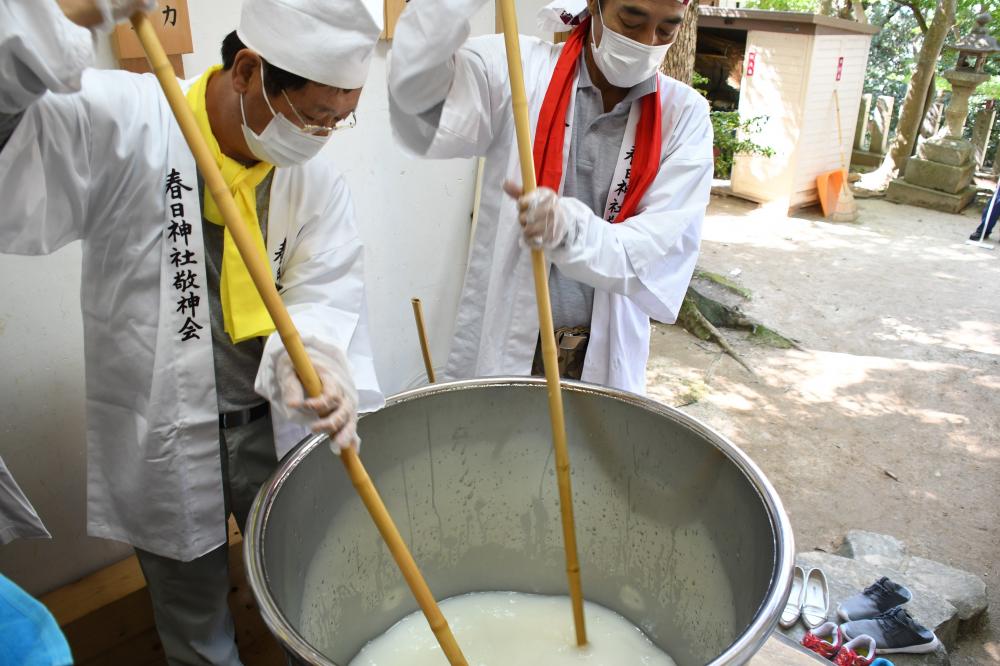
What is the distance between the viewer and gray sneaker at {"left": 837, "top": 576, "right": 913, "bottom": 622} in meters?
2.88

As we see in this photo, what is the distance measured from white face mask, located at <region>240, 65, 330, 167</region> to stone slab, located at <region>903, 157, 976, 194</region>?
10884 mm

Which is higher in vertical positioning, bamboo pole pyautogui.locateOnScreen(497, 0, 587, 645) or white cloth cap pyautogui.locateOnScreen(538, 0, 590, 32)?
white cloth cap pyautogui.locateOnScreen(538, 0, 590, 32)

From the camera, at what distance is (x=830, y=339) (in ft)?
20.4

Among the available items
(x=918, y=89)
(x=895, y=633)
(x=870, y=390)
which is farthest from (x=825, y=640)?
(x=918, y=89)

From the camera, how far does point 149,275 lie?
173cm

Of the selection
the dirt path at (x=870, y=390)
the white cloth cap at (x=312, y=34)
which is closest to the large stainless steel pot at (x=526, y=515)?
the white cloth cap at (x=312, y=34)

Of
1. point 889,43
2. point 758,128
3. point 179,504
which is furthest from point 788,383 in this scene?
point 889,43

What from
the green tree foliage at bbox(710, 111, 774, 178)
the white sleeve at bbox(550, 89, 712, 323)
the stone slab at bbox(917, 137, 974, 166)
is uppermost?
the white sleeve at bbox(550, 89, 712, 323)

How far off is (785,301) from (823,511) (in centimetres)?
313

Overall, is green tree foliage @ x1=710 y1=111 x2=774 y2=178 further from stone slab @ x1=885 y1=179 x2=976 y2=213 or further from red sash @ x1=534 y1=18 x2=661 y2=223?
red sash @ x1=534 y1=18 x2=661 y2=223

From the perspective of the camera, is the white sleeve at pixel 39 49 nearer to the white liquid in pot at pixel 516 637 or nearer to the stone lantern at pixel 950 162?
the white liquid in pot at pixel 516 637

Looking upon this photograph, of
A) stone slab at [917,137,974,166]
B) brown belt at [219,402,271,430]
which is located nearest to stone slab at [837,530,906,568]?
brown belt at [219,402,271,430]

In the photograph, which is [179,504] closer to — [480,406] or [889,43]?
[480,406]

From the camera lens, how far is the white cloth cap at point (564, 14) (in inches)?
85.7
